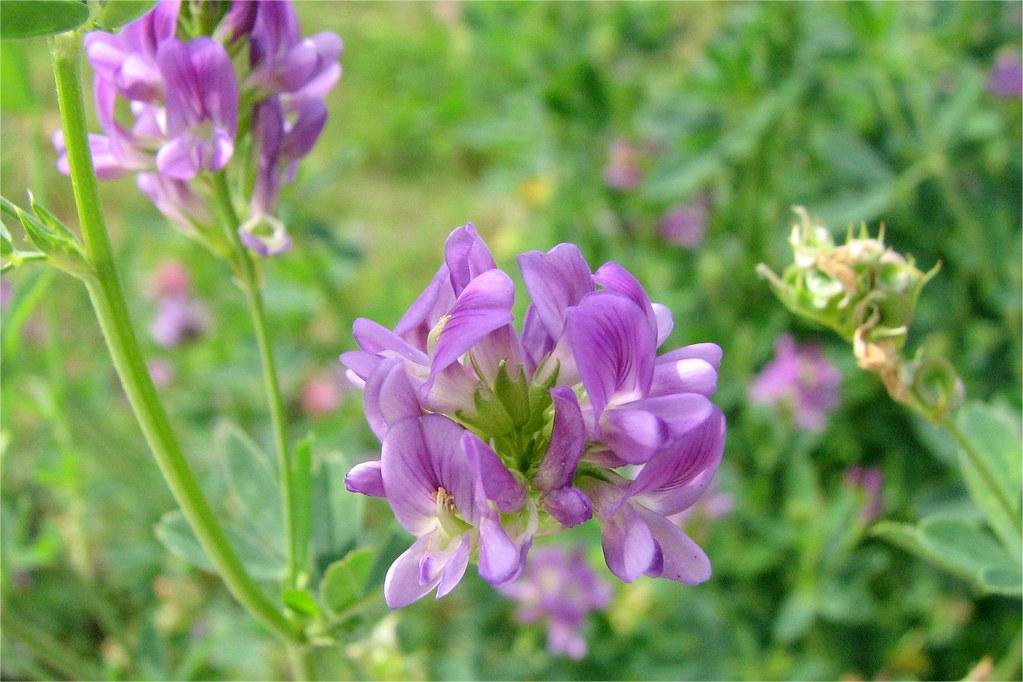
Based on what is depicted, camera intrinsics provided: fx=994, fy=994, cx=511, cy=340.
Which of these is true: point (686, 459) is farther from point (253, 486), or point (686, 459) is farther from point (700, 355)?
point (253, 486)

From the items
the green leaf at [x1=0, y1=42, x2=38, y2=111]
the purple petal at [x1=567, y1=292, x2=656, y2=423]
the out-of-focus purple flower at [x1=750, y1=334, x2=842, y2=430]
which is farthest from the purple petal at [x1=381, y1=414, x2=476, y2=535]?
the out-of-focus purple flower at [x1=750, y1=334, x2=842, y2=430]

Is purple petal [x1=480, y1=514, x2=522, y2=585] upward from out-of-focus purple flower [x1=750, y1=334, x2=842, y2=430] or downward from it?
upward

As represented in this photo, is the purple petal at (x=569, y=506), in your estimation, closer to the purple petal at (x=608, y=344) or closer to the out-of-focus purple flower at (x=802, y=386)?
the purple petal at (x=608, y=344)

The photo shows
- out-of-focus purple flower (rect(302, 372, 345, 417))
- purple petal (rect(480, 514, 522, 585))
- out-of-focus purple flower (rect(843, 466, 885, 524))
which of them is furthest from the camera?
out-of-focus purple flower (rect(302, 372, 345, 417))

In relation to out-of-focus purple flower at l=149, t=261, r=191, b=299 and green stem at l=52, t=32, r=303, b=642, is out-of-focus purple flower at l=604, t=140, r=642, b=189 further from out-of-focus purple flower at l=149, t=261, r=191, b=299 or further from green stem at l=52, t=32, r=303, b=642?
green stem at l=52, t=32, r=303, b=642

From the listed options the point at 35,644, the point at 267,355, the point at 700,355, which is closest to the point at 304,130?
the point at 267,355

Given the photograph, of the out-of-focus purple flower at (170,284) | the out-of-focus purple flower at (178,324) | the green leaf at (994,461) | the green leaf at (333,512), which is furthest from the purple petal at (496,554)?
the out-of-focus purple flower at (170,284)

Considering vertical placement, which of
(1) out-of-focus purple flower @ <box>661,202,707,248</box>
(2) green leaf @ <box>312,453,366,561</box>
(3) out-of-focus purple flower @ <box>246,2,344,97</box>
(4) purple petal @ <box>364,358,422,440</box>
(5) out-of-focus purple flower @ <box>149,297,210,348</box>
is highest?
(3) out-of-focus purple flower @ <box>246,2,344,97</box>
